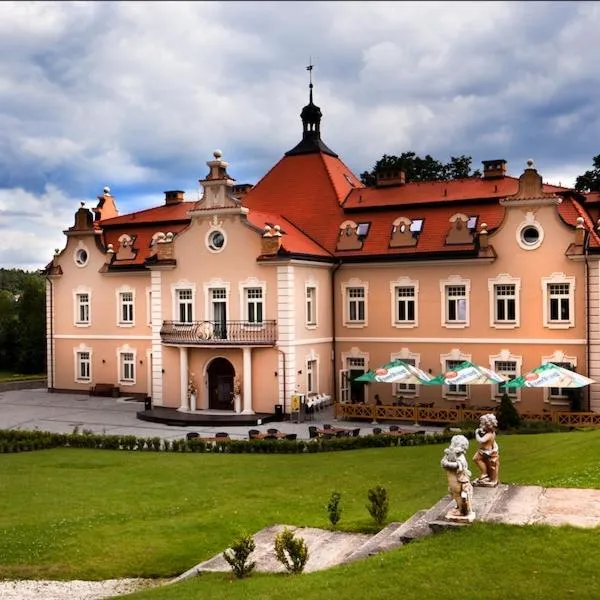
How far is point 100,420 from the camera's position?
35250mm

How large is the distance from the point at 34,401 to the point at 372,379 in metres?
20.3

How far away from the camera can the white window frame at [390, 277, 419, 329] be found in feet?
118

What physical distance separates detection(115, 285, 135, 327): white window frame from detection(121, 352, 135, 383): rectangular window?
5.62 feet

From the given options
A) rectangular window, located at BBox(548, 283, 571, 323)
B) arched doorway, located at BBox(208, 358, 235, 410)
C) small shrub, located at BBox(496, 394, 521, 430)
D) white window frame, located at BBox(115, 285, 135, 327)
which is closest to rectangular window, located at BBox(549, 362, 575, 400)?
rectangular window, located at BBox(548, 283, 571, 323)

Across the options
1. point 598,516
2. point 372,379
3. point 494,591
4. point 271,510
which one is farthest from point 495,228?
point 494,591

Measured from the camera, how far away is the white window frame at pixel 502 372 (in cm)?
3381

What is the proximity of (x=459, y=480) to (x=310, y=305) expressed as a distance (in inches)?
973

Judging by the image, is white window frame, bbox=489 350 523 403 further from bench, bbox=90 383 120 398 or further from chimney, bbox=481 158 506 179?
bench, bbox=90 383 120 398

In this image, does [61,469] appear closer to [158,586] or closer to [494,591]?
[158,586]

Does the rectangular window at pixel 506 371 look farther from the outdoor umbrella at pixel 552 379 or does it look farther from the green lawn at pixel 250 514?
the green lawn at pixel 250 514

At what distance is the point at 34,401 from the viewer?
4238cm

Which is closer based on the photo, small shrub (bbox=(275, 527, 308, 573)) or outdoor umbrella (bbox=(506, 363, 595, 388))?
small shrub (bbox=(275, 527, 308, 573))

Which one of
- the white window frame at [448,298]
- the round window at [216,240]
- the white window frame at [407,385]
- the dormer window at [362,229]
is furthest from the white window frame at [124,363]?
the white window frame at [448,298]

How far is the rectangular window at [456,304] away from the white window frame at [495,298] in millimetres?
1232
